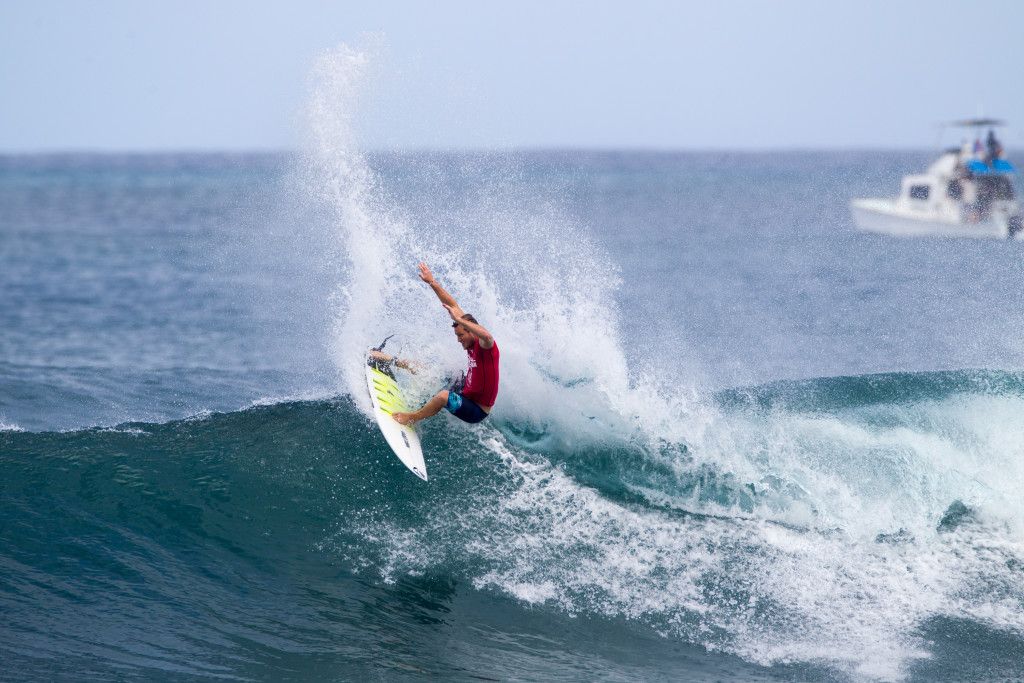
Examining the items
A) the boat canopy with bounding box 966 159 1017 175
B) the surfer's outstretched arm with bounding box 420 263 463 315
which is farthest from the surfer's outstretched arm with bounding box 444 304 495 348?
the boat canopy with bounding box 966 159 1017 175

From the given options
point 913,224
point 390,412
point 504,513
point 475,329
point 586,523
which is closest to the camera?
point 475,329

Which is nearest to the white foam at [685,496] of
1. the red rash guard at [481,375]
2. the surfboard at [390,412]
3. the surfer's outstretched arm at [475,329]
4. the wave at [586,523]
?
the wave at [586,523]

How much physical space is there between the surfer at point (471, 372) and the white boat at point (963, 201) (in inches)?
1174

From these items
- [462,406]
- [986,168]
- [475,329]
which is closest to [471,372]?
[462,406]

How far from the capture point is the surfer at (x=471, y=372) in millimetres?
9070

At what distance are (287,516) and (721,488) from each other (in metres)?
4.39

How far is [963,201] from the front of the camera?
35.4 metres

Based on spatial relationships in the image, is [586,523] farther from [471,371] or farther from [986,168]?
[986,168]

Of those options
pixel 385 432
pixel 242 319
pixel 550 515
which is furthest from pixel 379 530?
pixel 242 319

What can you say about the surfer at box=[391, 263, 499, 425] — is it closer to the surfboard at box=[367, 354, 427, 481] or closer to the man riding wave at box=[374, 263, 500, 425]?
the man riding wave at box=[374, 263, 500, 425]

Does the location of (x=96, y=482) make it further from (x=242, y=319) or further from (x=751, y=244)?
(x=751, y=244)

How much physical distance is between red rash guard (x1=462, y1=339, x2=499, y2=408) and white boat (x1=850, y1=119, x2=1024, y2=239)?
97.7 feet

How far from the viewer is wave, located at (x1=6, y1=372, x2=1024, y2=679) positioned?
27.9 ft

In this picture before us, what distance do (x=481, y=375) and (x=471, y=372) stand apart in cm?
12
